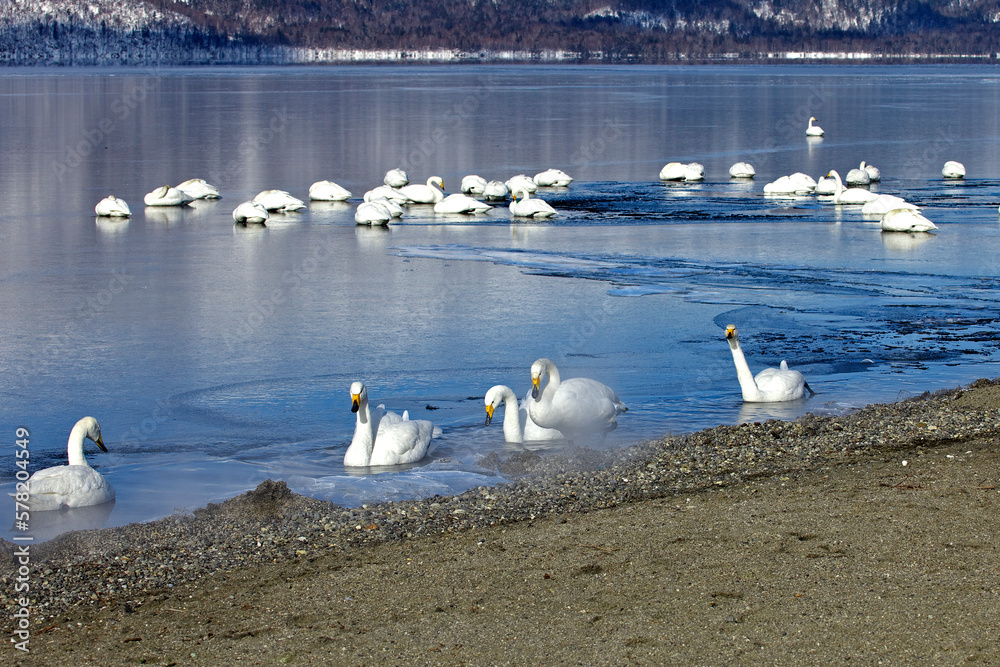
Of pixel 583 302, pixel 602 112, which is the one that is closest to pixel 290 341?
pixel 583 302

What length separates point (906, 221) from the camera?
19281 mm

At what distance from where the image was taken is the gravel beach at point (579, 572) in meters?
5.27

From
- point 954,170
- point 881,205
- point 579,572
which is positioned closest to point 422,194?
point 881,205

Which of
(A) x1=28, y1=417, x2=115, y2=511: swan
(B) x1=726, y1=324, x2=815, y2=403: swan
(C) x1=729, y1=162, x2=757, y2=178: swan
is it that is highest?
(C) x1=729, y1=162, x2=757, y2=178: swan

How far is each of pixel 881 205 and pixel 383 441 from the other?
14.6 meters

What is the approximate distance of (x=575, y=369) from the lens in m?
11.3

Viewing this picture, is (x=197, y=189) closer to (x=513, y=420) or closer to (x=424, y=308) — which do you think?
(x=424, y=308)

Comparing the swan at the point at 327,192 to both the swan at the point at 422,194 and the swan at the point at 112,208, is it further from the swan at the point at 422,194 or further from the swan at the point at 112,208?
the swan at the point at 112,208

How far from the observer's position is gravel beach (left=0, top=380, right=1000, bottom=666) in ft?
17.3

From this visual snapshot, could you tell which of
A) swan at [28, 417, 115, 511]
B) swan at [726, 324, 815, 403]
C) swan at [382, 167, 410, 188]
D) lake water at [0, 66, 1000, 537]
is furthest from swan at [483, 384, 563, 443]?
swan at [382, 167, 410, 188]

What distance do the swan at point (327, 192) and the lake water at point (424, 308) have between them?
0.63 metres

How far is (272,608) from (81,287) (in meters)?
10.0

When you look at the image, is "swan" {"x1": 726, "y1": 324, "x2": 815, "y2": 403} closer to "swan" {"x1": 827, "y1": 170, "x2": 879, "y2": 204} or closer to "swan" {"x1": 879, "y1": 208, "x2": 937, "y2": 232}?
"swan" {"x1": 879, "y1": 208, "x2": 937, "y2": 232}

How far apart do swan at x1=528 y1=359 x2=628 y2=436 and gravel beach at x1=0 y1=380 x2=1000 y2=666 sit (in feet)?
3.66
